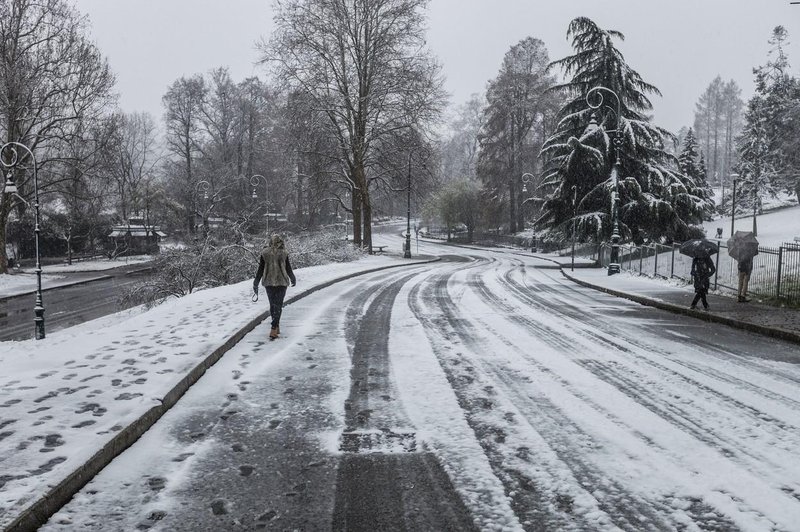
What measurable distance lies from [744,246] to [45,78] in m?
35.4

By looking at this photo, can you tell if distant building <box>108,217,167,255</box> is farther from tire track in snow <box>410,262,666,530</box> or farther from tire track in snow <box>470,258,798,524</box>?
tire track in snow <box>410,262,666,530</box>

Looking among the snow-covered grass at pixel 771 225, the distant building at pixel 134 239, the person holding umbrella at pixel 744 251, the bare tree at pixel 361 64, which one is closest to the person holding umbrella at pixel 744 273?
the person holding umbrella at pixel 744 251

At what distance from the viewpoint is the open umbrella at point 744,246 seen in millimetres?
12953

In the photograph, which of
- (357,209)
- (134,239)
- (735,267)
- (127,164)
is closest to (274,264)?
(735,267)

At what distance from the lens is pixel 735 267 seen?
55.4ft

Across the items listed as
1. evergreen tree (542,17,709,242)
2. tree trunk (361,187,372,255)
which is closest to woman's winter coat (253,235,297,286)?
evergreen tree (542,17,709,242)

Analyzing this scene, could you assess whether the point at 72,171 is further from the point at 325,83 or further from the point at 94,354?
the point at 94,354

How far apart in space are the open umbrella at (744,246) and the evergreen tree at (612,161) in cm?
1539

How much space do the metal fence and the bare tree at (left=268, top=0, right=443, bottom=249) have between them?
620 inches

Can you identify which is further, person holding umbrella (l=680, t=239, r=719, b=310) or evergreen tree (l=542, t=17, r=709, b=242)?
evergreen tree (l=542, t=17, r=709, b=242)

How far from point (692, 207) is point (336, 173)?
2035cm

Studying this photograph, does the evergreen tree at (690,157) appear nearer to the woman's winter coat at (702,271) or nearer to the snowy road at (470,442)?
the woman's winter coat at (702,271)

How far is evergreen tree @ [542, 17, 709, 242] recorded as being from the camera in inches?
1134

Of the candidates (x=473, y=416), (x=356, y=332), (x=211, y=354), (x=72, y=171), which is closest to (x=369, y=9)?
(x=72, y=171)
